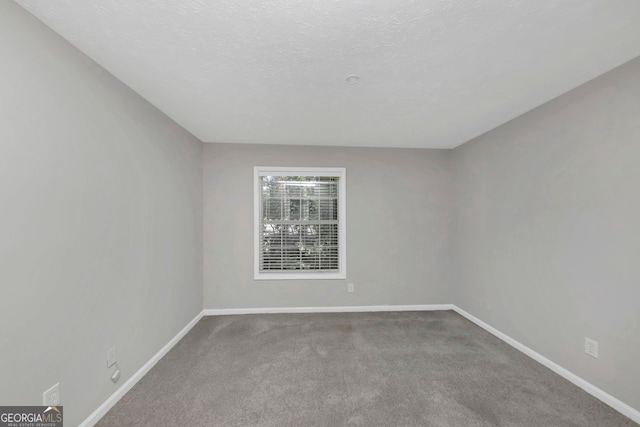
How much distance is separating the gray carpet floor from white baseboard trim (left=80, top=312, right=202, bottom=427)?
0.04 m

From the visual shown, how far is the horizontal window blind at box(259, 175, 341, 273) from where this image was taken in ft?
12.2

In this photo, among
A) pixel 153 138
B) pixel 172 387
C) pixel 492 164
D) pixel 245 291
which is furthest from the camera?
pixel 245 291

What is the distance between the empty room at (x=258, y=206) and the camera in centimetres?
126

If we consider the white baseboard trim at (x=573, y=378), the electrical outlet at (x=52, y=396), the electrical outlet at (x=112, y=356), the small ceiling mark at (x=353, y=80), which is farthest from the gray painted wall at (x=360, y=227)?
the electrical outlet at (x=52, y=396)

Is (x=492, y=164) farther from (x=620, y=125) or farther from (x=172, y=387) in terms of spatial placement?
(x=172, y=387)

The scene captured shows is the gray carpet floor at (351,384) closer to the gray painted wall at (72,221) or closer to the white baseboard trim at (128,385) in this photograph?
the white baseboard trim at (128,385)

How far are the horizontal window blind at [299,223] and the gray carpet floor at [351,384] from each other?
103 centimetres

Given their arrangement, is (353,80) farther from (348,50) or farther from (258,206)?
(258,206)

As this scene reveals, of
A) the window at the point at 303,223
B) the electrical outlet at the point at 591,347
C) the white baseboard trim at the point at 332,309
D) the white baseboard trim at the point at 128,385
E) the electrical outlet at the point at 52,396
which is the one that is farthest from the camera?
the window at the point at 303,223

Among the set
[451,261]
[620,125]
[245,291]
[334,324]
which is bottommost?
[334,324]

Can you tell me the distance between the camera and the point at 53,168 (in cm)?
137

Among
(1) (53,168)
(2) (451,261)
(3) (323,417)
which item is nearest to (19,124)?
(1) (53,168)

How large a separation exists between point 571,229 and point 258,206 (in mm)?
3332

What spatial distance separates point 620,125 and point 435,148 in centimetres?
201
